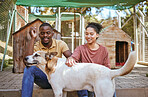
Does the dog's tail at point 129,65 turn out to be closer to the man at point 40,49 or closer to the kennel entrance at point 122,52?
the man at point 40,49

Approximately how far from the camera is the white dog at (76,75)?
2.08 metres

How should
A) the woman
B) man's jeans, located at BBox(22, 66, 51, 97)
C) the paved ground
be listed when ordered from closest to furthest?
man's jeans, located at BBox(22, 66, 51, 97) → the woman → the paved ground

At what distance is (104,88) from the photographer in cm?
205

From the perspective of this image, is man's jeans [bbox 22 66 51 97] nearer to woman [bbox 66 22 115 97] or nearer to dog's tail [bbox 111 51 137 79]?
woman [bbox 66 22 115 97]

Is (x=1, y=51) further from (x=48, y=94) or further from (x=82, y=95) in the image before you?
(x=82, y=95)

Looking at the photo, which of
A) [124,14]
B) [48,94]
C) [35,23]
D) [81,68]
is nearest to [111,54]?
[35,23]

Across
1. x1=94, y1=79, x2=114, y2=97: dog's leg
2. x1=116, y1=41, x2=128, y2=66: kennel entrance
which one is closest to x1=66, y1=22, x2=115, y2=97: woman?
x1=94, y1=79, x2=114, y2=97: dog's leg

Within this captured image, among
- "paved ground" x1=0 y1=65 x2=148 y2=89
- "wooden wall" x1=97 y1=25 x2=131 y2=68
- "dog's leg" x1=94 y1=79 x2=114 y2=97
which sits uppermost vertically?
"wooden wall" x1=97 y1=25 x2=131 y2=68

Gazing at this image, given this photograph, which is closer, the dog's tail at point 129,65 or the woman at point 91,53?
the dog's tail at point 129,65

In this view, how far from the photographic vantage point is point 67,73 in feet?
7.38

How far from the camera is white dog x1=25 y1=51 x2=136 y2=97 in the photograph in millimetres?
2078

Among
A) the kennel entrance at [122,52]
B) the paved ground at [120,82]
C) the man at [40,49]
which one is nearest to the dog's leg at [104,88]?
the man at [40,49]

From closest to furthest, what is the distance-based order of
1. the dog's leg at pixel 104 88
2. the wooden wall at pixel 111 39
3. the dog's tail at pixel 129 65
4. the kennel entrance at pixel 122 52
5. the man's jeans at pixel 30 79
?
the dog's tail at pixel 129 65, the dog's leg at pixel 104 88, the man's jeans at pixel 30 79, the wooden wall at pixel 111 39, the kennel entrance at pixel 122 52

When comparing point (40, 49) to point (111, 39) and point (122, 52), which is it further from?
point (122, 52)
